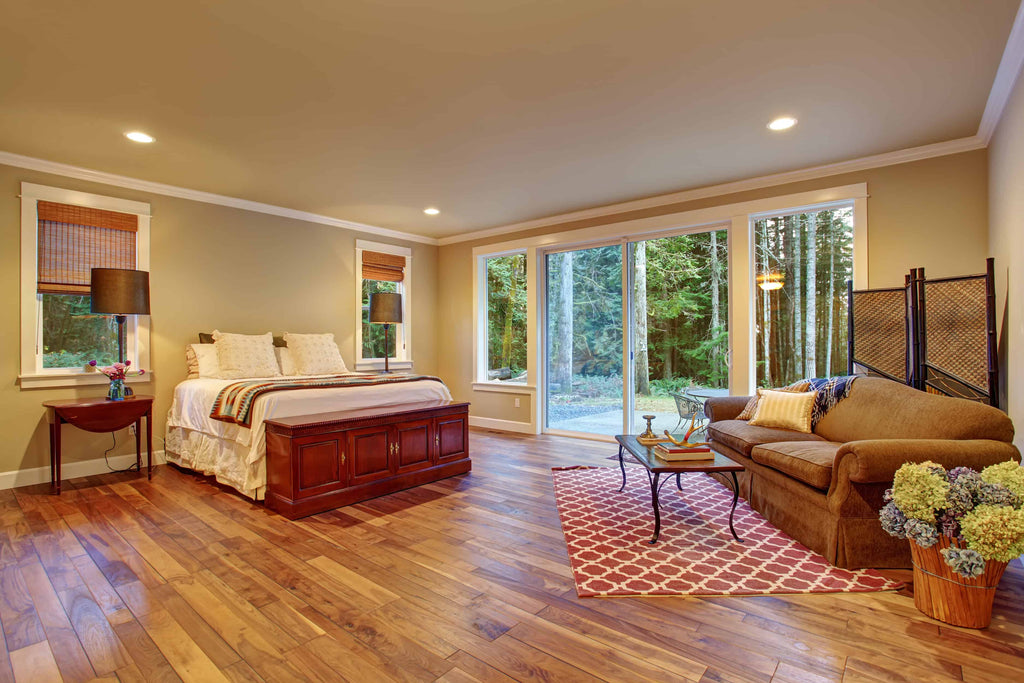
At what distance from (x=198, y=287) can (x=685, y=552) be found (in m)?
4.78

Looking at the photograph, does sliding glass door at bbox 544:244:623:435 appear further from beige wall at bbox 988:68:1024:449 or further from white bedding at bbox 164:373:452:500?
beige wall at bbox 988:68:1024:449

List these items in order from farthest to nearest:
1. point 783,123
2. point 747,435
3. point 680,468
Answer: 1. point 747,435
2. point 783,123
3. point 680,468

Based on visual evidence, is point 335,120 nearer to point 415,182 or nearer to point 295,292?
point 415,182

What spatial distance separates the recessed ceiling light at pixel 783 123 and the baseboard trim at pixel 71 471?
18.7 feet

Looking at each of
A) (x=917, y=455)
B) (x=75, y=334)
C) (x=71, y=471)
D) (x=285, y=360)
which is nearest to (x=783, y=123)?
(x=917, y=455)

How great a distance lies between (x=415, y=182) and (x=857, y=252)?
3.74 metres

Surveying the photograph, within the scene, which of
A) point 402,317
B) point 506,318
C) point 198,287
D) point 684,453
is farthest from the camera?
point 506,318

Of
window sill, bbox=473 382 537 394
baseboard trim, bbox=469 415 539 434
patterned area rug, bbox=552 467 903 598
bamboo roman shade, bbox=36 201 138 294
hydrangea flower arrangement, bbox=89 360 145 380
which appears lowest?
patterned area rug, bbox=552 467 903 598

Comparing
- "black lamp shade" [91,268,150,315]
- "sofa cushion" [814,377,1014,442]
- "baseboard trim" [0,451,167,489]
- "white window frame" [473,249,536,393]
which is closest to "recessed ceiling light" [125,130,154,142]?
"black lamp shade" [91,268,150,315]

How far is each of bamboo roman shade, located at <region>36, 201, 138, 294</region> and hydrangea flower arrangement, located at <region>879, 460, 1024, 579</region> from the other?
5707 mm

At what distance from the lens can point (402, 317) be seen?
6.31 m

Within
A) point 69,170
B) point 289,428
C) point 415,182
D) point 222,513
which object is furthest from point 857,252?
point 69,170

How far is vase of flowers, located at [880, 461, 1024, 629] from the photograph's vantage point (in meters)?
1.87

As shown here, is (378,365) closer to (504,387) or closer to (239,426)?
(504,387)
